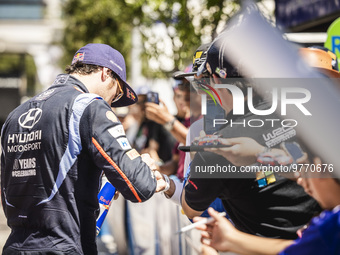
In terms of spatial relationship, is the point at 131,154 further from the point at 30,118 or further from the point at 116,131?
the point at 30,118

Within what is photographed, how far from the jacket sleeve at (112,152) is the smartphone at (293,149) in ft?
2.48

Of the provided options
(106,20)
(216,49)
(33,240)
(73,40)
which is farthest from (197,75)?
(73,40)

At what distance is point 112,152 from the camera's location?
101 inches

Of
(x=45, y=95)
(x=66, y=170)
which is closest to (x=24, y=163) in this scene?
(x=66, y=170)

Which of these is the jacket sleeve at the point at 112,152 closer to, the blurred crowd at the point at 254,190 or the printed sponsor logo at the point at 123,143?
the printed sponsor logo at the point at 123,143

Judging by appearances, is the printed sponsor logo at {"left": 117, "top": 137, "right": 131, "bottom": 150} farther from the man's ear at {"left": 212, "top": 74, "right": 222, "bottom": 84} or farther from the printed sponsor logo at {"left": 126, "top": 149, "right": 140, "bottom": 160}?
the man's ear at {"left": 212, "top": 74, "right": 222, "bottom": 84}

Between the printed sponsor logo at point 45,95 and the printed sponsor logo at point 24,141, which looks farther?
the printed sponsor logo at point 45,95

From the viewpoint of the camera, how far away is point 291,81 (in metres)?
2.22

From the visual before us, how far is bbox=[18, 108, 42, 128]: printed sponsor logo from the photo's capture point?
8.85ft

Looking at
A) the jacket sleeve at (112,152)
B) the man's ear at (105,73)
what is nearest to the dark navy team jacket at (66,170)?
the jacket sleeve at (112,152)

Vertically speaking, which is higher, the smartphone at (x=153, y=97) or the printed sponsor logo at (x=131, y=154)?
the smartphone at (x=153, y=97)

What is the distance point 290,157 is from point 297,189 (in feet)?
0.61

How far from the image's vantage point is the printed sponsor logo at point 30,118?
8.85ft

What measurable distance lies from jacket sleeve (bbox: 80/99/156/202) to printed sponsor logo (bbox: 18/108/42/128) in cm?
26
